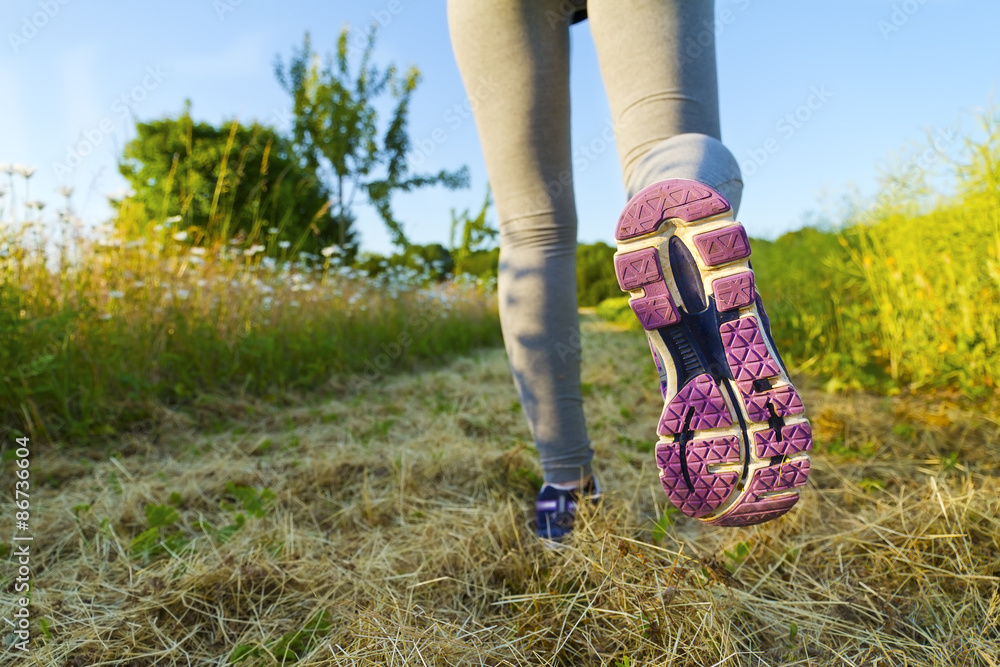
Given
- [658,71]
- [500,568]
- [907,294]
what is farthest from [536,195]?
[907,294]

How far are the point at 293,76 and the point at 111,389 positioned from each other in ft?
30.7

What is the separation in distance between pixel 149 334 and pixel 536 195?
2107 mm

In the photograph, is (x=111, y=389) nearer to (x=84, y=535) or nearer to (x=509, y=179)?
(x=84, y=535)

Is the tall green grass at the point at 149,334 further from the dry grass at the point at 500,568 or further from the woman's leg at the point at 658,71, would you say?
the woman's leg at the point at 658,71

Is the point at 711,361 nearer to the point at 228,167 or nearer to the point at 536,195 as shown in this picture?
the point at 536,195

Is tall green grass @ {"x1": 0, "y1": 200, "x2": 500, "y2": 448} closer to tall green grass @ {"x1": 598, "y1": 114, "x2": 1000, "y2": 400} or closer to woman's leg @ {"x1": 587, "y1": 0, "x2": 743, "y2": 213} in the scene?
woman's leg @ {"x1": 587, "y1": 0, "x2": 743, "y2": 213}

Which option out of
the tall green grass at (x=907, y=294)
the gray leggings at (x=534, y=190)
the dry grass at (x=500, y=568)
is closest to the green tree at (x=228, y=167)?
the tall green grass at (x=907, y=294)

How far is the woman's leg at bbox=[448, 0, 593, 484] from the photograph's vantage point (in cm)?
104

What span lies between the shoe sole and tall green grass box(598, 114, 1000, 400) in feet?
6.27

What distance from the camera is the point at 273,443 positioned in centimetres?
204

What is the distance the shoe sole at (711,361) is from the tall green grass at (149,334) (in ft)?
6.52

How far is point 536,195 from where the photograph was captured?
108cm

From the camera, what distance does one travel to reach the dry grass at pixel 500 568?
74cm

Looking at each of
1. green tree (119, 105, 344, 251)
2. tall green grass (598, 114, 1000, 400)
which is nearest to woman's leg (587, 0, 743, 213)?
tall green grass (598, 114, 1000, 400)
